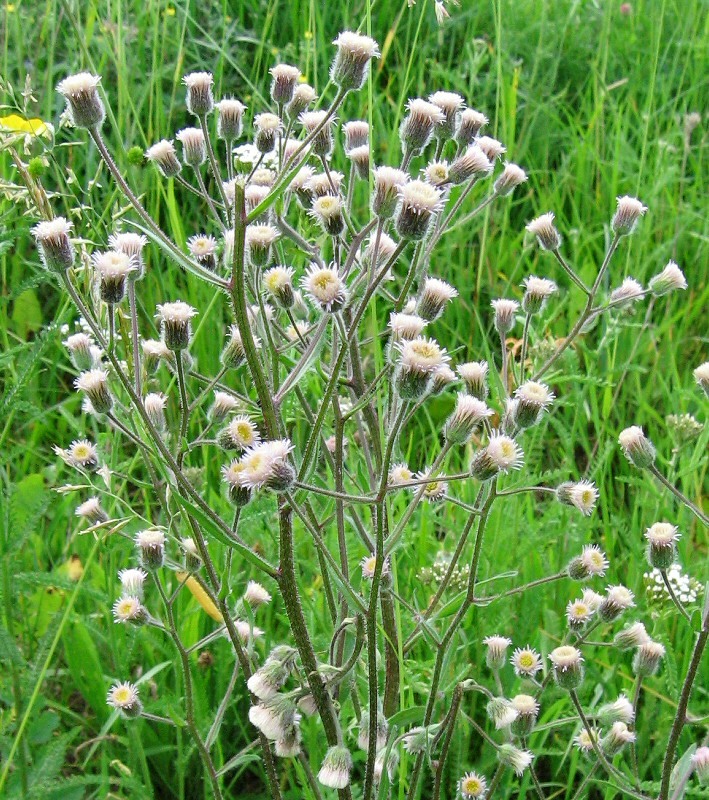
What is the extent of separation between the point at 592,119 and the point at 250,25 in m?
1.69

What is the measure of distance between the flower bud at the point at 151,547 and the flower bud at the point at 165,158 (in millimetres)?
649

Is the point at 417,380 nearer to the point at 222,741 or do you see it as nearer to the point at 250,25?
the point at 222,741

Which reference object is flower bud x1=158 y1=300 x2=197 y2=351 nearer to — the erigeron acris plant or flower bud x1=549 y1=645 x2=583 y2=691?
the erigeron acris plant

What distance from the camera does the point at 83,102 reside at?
1.63 meters

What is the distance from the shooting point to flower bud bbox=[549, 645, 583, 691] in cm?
187

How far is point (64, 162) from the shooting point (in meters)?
3.93

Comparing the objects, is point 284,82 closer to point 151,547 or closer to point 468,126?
point 468,126

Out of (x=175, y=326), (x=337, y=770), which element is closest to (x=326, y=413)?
(x=175, y=326)

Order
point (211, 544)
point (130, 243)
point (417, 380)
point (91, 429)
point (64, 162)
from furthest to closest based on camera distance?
point (64, 162)
point (91, 429)
point (211, 544)
point (130, 243)
point (417, 380)

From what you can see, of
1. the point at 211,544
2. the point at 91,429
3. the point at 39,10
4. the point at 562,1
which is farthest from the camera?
the point at 562,1

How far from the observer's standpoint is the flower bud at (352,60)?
158 centimetres

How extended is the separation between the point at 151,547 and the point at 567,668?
0.77 meters

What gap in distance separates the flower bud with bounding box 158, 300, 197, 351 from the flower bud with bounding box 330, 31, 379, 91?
16.7 inches

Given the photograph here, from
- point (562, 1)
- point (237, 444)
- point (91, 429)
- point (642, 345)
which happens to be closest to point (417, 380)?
point (237, 444)
